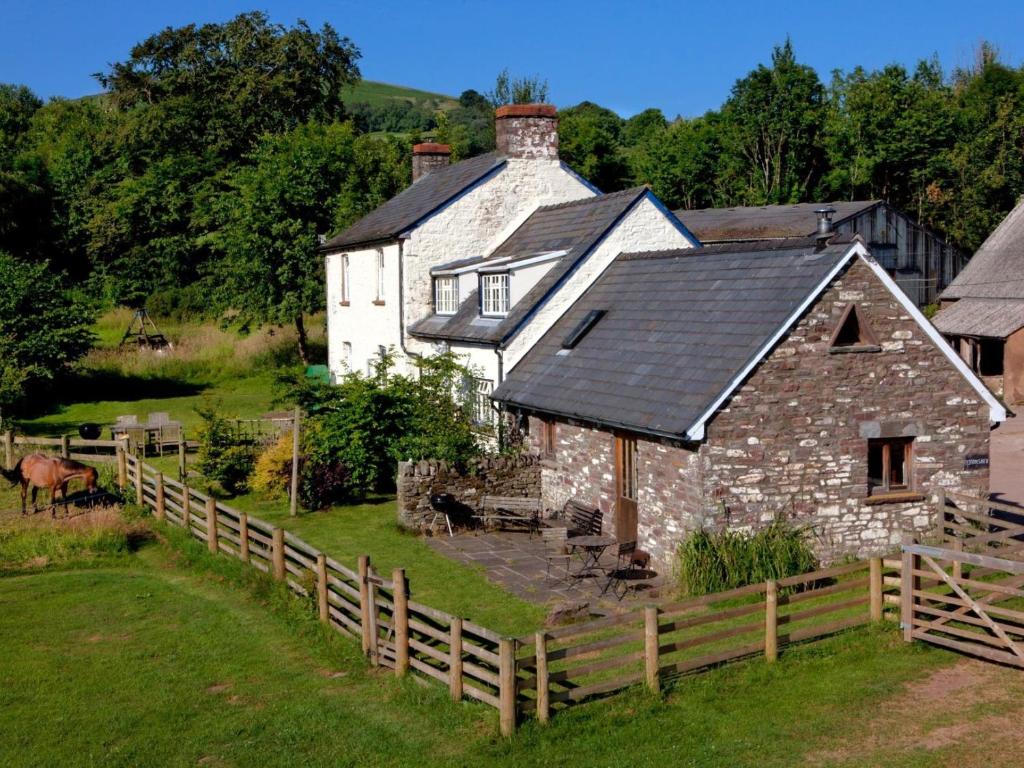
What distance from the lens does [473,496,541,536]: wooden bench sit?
21172 millimetres

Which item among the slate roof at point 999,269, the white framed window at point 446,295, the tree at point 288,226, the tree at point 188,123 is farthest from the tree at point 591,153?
the white framed window at point 446,295

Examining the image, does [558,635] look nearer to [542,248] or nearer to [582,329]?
[582,329]

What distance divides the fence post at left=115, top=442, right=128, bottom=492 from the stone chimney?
12.6 metres

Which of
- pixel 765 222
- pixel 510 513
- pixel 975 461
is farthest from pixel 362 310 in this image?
pixel 765 222

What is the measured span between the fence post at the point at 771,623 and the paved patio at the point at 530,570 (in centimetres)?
303

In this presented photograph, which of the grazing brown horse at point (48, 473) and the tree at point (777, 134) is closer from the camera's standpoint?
the grazing brown horse at point (48, 473)

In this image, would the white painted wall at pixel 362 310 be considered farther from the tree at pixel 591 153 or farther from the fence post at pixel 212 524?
the tree at pixel 591 153

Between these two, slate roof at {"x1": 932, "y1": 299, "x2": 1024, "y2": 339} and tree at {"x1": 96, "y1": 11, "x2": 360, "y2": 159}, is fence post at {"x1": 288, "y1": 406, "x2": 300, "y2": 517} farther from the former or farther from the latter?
tree at {"x1": 96, "y1": 11, "x2": 360, "y2": 159}

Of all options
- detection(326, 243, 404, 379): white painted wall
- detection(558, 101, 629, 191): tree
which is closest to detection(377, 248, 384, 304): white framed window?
detection(326, 243, 404, 379): white painted wall

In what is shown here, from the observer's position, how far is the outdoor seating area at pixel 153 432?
96.9 ft

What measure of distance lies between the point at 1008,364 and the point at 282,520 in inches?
1016

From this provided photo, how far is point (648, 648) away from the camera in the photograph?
474 inches

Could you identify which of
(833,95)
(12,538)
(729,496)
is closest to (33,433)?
(12,538)

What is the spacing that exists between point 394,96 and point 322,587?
163427 millimetres
